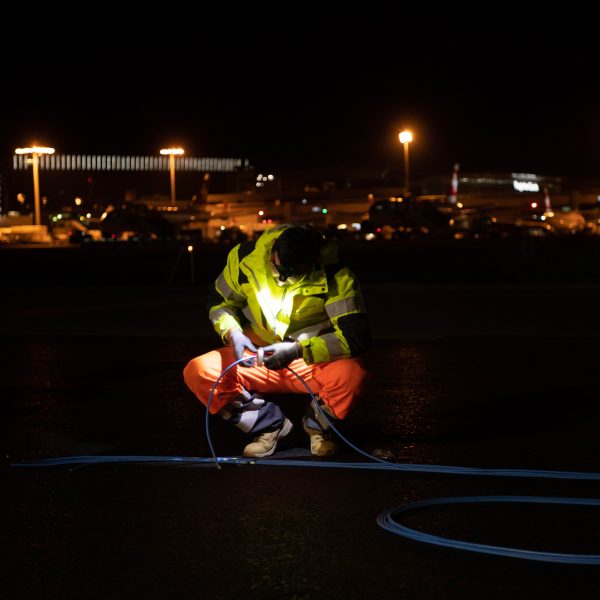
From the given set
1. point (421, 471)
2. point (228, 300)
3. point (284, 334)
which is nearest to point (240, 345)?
point (284, 334)

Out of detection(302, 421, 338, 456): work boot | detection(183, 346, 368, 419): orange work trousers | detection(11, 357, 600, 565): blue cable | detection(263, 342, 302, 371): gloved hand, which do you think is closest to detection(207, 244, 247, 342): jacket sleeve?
detection(183, 346, 368, 419): orange work trousers

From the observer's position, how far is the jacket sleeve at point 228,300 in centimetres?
716

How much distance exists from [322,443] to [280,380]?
492 millimetres

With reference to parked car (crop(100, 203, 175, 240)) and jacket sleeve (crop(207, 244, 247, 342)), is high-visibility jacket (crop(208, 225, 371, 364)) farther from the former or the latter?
parked car (crop(100, 203, 175, 240))

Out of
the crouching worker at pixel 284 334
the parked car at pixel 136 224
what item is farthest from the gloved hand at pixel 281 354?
the parked car at pixel 136 224

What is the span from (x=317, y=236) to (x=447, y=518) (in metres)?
1.98

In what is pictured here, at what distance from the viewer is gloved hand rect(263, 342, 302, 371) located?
6.75 metres

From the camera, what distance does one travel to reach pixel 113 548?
5.23m

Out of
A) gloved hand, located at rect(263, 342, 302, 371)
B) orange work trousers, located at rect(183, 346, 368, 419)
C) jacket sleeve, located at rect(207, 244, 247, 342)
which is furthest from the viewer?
jacket sleeve, located at rect(207, 244, 247, 342)

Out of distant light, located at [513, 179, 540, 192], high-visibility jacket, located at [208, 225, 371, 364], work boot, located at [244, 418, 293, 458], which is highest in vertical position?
distant light, located at [513, 179, 540, 192]

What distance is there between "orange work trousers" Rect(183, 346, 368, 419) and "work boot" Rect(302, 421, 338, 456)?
220mm

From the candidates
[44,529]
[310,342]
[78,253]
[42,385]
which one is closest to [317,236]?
[310,342]

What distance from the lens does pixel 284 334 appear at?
23.4ft

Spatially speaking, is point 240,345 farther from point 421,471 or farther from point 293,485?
point 421,471
